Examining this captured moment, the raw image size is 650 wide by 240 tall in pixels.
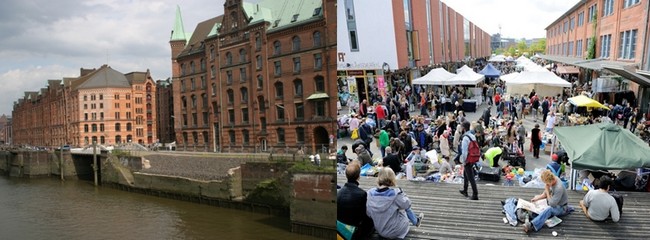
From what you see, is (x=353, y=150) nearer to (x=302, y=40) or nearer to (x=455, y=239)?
(x=455, y=239)

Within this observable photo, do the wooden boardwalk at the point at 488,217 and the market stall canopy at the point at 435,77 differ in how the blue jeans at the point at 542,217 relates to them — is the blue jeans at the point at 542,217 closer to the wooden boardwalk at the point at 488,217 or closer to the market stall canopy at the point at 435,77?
the wooden boardwalk at the point at 488,217

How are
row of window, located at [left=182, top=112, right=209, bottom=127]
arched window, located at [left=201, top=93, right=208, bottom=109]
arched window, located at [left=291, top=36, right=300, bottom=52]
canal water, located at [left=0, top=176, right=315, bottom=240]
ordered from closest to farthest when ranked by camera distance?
arched window, located at [left=291, top=36, right=300, bottom=52] → arched window, located at [left=201, top=93, right=208, bottom=109] → row of window, located at [left=182, top=112, right=209, bottom=127] → canal water, located at [left=0, top=176, right=315, bottom=240]

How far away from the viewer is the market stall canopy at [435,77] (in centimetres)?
291

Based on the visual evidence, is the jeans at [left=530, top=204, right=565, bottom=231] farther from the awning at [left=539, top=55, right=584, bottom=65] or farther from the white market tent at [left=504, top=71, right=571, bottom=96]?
the awning at [left=539, top=55, right=584, bottom=65]

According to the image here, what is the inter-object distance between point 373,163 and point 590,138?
1192mm

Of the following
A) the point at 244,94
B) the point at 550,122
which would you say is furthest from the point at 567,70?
the point at 244,94

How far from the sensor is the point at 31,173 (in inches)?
1367

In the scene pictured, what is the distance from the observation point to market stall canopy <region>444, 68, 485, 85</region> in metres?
3.30

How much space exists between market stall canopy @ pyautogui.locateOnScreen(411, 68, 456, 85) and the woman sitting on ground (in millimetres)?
614

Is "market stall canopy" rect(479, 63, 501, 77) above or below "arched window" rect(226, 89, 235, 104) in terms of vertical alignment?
above

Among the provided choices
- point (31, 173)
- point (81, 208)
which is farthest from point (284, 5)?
point (31, 173)

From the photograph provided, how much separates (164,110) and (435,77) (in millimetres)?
19648

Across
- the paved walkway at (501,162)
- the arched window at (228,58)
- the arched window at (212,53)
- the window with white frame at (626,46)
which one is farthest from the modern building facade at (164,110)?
the window with white frame at (626,46)

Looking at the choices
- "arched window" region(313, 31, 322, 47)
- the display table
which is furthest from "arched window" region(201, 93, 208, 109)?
the display table
